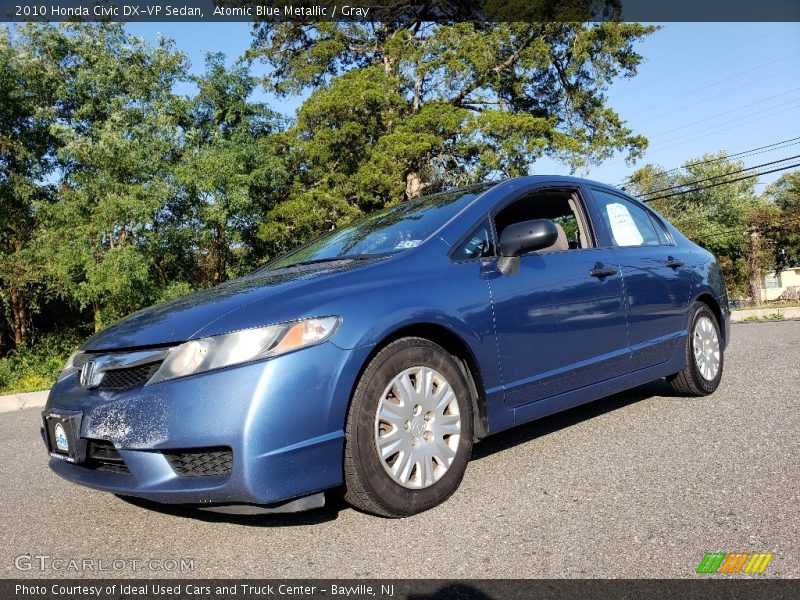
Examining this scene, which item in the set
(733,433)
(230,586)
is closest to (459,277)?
(230,586)

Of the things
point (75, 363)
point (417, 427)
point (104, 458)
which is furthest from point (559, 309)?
point (75, 363)

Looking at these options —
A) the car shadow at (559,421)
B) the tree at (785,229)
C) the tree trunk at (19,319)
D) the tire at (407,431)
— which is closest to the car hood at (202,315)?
the tire at (407,431)

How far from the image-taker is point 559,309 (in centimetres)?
354

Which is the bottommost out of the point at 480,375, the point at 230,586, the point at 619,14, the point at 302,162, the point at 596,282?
the point at 230,586

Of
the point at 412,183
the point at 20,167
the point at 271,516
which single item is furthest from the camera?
the point at 412,183

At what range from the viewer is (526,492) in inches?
119

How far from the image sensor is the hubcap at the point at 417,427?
2.76 m

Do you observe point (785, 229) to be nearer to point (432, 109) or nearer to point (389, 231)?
point (432, 109)

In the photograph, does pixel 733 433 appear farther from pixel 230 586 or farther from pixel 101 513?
pixel 101 513

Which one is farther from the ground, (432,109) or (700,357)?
(432,109)

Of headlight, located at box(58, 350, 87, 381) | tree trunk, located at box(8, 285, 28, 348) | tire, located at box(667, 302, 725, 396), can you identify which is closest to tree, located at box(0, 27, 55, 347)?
tree trunk, located at box(8, 285, 28, 348)

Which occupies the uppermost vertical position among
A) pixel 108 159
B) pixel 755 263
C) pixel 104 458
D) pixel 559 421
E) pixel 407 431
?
pixel 108 159

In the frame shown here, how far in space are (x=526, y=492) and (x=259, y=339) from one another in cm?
142

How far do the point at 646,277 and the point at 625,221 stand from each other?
0.47 metres
